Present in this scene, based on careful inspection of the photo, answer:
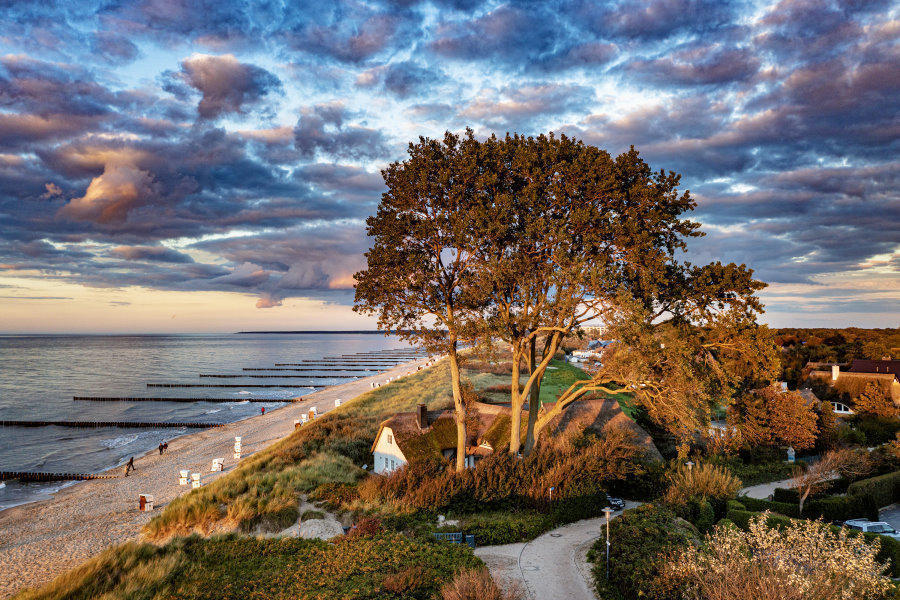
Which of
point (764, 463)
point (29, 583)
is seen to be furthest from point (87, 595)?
point (764, 463)

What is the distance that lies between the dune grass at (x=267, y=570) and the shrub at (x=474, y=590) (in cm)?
106

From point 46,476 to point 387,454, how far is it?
91.7 ft

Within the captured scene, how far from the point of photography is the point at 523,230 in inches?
811

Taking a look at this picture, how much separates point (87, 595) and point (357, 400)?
137 ft

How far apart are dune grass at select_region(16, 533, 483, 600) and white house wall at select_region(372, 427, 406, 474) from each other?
30.2ft

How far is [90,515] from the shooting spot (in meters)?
25.6

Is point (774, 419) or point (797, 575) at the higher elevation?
point (797, 575)

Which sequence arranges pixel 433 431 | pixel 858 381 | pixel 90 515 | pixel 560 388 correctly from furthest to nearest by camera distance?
1. pixel 858 381
2. pixel 560 388
3. pixel 433 431
4. pixel 90 515

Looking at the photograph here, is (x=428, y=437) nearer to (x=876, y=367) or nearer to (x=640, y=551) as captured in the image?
(x=640, y=551)

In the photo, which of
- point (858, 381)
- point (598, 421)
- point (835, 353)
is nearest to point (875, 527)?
point (598, 421)

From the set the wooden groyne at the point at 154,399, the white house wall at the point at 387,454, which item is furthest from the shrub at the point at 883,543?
the wooden groyne at the point at 154,399

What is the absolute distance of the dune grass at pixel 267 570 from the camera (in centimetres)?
1256

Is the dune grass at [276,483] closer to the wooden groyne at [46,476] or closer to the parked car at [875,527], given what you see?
the wooden groyne at [46,476]

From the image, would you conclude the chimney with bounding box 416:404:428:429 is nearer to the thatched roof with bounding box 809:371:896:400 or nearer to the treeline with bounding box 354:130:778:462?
the treeline with bounding box 354:130:778:462
